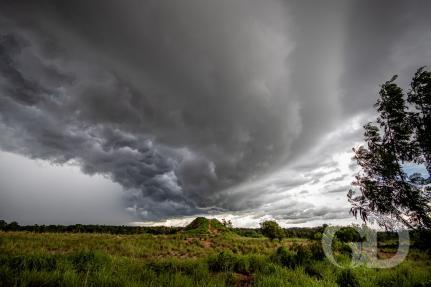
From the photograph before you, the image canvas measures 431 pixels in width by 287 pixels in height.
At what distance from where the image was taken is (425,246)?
1122cm

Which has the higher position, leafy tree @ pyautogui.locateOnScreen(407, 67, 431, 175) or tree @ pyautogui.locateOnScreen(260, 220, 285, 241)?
leafy tree @ pyautogui.locateOnScreen(407, 67, 431, 175)

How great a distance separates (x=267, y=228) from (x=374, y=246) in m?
38.4

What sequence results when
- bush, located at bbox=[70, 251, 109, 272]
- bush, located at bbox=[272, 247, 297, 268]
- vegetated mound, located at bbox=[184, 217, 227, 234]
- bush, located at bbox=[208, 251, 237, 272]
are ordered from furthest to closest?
A: 1. vegetated mound, located at bbox=[184, 217, 227, 234]
2. bush, located at bbox=[272, 247, 297, 268]
3. bush, located at bbox=[208, 251, 237, 272]
4. bush, located at bbox=[70, 251, 109, 272]

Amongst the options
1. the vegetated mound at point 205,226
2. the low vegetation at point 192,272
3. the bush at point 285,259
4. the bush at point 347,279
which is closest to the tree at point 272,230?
the vegetated mound at point 205,226

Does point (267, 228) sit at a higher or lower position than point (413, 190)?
lower

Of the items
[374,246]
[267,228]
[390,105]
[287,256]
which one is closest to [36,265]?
[287,256]

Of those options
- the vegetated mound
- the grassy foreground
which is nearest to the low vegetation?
the grassy foreground

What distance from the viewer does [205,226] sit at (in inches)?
1993

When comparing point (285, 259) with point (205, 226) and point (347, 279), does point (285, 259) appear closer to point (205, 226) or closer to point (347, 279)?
point (347, 279)

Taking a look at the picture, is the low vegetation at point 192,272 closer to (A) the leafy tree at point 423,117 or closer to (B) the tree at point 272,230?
(A) the leafy tree at point 423,117

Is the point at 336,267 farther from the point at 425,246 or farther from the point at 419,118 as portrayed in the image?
the point at 419,118

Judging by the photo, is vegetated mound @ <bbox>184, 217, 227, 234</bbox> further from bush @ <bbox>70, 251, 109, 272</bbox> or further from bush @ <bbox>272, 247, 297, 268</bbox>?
bush @ <bbox>70, 251, 109, 272</bbox>

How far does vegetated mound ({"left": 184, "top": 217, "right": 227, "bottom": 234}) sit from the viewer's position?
48506 millimetres

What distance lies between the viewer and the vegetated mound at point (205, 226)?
48.5 metres
